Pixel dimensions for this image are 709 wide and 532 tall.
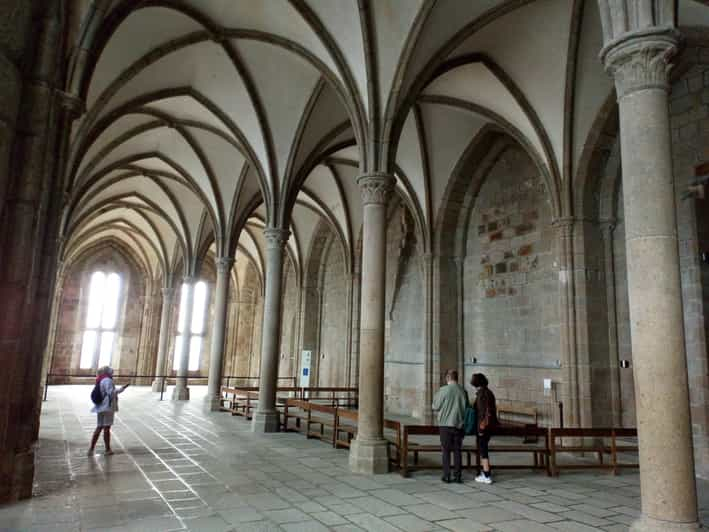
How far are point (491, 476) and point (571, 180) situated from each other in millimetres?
6441

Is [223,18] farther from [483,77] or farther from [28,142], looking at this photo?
[28,142]

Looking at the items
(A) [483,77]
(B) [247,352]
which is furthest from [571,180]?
(B) [247,352]

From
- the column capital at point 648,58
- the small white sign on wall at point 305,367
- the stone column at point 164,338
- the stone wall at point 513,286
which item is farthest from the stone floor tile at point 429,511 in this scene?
the stone column at point 164,338

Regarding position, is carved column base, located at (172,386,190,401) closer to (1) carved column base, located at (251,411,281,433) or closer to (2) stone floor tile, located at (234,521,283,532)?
(1) carved column base, located at (251,411,281,433)

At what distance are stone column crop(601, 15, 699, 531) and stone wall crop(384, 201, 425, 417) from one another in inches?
411

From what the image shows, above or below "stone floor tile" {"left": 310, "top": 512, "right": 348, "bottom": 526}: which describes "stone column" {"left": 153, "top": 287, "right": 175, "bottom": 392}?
above

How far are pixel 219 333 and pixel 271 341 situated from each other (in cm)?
501

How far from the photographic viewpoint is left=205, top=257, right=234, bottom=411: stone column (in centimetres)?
1540

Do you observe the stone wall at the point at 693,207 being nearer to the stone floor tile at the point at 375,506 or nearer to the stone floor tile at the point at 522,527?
the stone floor tile at the point at 522,527

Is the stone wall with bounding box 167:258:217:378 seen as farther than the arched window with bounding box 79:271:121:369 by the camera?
Yes

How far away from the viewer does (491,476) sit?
7195mm

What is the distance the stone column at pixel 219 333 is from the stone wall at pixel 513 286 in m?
7.46

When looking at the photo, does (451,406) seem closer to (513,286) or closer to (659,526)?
(659,526)

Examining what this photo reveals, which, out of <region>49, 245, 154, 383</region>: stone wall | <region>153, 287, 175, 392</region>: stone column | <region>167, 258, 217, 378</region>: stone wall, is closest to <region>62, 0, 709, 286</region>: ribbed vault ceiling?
<region>153, 287, 175, 392</region>: stone column
